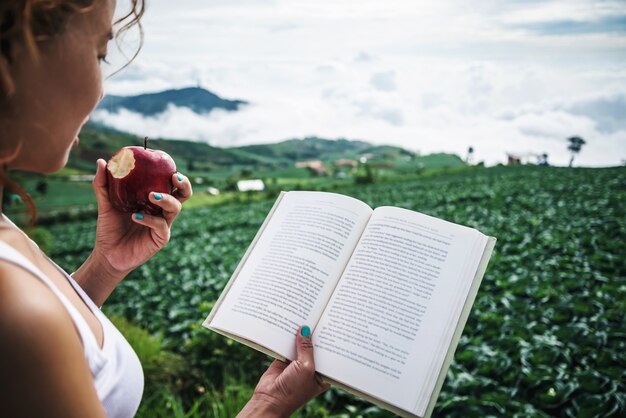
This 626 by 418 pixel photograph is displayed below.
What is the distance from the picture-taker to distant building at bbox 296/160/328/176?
23.9 m

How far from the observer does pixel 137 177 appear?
152 cm

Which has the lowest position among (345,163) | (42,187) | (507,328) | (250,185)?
(507,328)

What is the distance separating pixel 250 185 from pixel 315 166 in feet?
13.4

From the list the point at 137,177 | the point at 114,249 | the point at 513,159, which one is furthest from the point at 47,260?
the point at 513,159

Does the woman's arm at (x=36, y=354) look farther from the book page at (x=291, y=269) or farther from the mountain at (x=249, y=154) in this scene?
the mountain at (x=249, y=154)

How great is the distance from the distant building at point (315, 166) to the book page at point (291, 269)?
22120 mm

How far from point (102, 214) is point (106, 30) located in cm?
62

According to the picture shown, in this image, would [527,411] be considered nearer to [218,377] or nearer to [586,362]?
[586,362]

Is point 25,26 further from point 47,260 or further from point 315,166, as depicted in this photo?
point 315,166

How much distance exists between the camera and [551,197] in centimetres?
809

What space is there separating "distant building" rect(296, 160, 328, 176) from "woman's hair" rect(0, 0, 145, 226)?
22.9 m

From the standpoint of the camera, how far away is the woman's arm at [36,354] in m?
0.67

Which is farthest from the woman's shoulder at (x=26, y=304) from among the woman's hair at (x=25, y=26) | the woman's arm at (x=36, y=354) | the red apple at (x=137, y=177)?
the red apple at (x=137, y=177)

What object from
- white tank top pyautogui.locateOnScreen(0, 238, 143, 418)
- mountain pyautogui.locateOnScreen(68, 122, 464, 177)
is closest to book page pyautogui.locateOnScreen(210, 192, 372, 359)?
white tank top pyautogui.locateOnScreen(0, 238, 143, 418)
